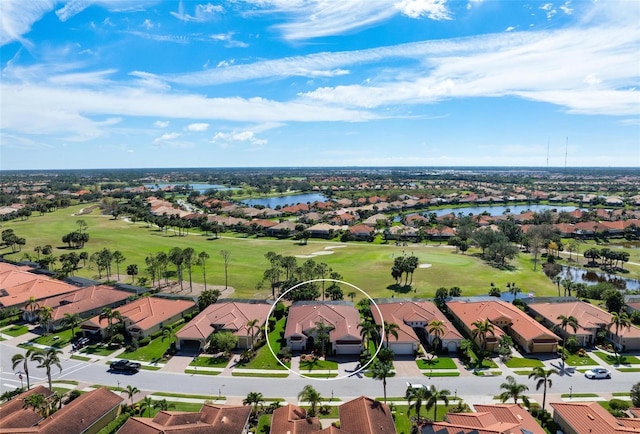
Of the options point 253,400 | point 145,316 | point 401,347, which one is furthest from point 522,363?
point 145,316

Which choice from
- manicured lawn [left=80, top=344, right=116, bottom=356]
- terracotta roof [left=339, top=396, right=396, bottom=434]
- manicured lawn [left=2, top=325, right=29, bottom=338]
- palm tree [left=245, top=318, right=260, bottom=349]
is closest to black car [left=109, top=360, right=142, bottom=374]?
manicured lawn [left=80, top=344, right=116, bottom=356]

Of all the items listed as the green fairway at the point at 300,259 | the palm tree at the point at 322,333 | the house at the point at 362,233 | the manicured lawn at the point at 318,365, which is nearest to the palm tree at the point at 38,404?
the manicured lawn at the point at 318,365

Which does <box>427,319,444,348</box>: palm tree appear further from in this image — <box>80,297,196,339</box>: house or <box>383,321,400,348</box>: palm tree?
<box>80,297,196,339</box>: house

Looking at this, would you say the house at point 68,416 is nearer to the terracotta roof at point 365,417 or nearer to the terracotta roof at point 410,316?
the terracotta roof at point 365,417

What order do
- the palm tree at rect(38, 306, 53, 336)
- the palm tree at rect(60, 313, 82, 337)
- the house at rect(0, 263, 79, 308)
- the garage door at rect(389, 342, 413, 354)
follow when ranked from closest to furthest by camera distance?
1. the garage door at rect(389, 342, 413, 354)
2. the palm tree at rect(60, 313, 82, 337)
3. the palm tree at rect(38, 306, 53, 336)
4. the house at rect(0, 263, 79, 308)

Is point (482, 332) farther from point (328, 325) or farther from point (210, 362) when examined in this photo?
point (210, 362)
